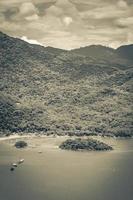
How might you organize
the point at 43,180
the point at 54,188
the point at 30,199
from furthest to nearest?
the point at 43,180
the point at 54,188
the point at 30,199

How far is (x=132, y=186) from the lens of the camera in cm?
18300

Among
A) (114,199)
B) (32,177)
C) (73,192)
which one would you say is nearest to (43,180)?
(32,177)

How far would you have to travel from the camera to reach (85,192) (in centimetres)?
17362

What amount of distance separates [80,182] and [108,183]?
9461 mm

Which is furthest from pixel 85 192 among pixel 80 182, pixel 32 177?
pixel 32 177

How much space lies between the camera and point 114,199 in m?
166

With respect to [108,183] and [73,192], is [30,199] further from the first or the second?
[108,183]

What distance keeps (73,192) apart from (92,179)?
81.2ft

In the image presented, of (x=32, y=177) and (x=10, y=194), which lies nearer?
(x=10, y=194)

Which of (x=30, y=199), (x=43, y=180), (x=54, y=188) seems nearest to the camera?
(x=30, y=199)

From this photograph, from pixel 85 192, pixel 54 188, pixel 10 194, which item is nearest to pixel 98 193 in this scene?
pixel 85 192

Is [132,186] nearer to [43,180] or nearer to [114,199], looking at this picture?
[114,199]

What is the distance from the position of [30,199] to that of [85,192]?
19.0m

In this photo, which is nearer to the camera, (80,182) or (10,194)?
(10,194)
